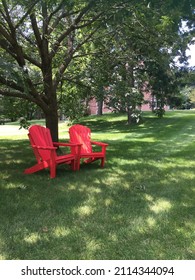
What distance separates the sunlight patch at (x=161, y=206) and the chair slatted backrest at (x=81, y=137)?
118 inches

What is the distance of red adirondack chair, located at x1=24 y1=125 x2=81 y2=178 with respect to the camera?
6.29 metres

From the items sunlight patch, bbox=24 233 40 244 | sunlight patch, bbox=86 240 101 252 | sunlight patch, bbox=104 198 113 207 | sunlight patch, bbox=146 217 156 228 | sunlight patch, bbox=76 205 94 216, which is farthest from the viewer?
sunlight patch, bbox=104 198 113 207

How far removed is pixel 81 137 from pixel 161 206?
134 inches

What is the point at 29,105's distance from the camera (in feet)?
33.6

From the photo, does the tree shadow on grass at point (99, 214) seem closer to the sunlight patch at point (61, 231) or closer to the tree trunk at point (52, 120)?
the sunlight patch at point (61, 231)

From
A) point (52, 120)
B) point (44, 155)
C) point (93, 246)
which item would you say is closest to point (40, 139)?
point (44, 155)

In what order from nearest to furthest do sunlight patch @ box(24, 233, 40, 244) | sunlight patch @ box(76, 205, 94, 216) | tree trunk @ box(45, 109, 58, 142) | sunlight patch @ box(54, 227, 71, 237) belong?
1. sunlight patch @ box(24, 233, 40, 244)
2. sunlight patch @ box(54, 227, 71, 237)
3. sunlight patch @ box(76, 205, 94, 216)
4. tree trunk @ box(45, 109, 58, 142)

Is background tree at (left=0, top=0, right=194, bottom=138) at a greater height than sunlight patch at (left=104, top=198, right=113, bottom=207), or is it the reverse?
background tree at (left=0, top=0, right=194, bottom=138)

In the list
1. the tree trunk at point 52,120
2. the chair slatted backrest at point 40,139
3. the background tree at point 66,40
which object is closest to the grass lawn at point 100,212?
the chair slatted backrest at point 40,139

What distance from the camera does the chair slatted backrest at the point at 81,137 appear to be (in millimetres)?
7605

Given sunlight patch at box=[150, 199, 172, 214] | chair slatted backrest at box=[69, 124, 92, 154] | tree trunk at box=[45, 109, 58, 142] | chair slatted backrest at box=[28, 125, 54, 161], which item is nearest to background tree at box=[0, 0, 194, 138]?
tree trunk at box=[45, 109, 58, 142]

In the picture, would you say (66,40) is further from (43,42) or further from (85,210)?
(85,210)

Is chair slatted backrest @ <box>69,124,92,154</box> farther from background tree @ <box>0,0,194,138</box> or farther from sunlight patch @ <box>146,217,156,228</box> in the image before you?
sunlight patch @ <box>146,217,156,228</box>

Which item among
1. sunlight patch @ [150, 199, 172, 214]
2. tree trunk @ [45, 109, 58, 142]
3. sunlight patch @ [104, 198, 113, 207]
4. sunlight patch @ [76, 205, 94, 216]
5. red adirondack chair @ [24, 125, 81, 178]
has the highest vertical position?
tree trunk @ [45, 109, 58, 142]
